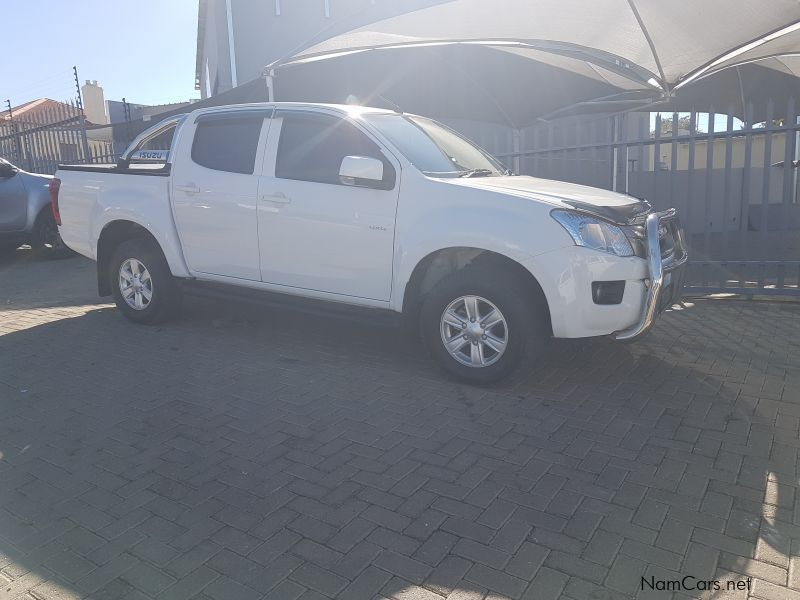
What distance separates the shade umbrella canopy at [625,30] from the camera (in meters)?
7.66

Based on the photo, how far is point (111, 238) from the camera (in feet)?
21.4

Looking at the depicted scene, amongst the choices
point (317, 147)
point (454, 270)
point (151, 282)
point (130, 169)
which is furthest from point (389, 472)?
point (130, 169)

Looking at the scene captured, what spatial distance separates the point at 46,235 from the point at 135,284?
569cm

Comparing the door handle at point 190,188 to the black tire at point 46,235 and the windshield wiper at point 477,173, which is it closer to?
the windshield wiper at point 477,173

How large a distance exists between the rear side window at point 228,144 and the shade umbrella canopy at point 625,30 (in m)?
3.71

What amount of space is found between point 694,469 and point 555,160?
6700 mm

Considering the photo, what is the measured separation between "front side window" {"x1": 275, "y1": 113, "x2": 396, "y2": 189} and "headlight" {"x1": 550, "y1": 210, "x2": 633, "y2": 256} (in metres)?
1.44

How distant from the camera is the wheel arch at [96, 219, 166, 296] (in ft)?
20.8

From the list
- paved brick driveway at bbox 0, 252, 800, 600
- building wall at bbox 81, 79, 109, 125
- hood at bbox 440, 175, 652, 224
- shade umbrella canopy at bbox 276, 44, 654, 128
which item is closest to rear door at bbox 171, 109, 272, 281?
paved brick driveway at bbox 0, 252, 800, 600

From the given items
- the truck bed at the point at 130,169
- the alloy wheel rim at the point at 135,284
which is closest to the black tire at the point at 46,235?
the truck bed at the point at 130,169

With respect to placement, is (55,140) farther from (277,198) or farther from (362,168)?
(362,168)

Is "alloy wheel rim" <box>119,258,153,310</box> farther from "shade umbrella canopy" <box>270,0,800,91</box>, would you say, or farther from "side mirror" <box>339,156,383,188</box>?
"shade umbrella canopy" <box>270,0,800,91</box>

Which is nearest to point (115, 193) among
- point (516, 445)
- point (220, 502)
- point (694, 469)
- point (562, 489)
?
point (220, 502)

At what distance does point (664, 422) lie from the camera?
408 cm
